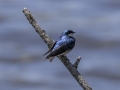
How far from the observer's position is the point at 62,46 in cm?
183

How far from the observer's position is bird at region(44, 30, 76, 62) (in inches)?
67.1

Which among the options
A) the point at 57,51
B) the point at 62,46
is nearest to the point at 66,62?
the point at 57,51

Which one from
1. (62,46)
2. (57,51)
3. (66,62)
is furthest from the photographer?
(62,46)

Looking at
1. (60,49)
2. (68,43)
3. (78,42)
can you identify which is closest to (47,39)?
(60,49)

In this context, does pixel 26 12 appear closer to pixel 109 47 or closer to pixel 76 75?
pixel 76 75

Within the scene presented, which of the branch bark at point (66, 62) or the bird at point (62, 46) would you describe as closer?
the branch bark at point (66, 62)

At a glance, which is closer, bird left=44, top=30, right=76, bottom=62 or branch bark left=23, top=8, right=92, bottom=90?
branch bark left=23, top=8, right=92, bottom=90

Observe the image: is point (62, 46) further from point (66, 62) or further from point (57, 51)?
point (66, 62)

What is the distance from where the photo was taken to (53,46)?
1.67 meters

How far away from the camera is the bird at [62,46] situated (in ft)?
5.59

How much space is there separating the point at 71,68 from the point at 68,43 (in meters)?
0.35

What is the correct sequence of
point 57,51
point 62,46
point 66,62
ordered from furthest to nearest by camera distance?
point 62,46 < point 57,51 < point 66,62

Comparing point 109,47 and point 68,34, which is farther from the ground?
point 109,47

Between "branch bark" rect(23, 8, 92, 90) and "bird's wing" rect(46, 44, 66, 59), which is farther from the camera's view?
"bird's wing" rect(46, 44, 66, 59)
